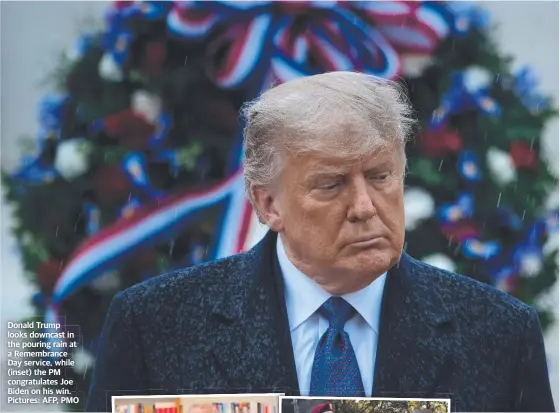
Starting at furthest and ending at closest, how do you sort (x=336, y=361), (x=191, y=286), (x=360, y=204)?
1. (x=191, y=286)
2. (x=336, y=361)
3. (x=360, y=204)

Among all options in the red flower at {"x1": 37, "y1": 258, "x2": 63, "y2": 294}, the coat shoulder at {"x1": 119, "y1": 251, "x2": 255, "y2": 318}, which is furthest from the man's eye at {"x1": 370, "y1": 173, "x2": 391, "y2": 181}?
the red flower at {"x1": 37, "y1": 258, "x2": 63, "y2": 294}

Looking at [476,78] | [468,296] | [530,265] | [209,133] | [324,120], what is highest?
[476,78]

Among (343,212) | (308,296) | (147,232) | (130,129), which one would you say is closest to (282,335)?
(308,296)

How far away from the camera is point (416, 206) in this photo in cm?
355

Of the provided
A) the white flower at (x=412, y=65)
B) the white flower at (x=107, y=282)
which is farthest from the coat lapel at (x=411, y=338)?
the white flower at (x=107, y=282)

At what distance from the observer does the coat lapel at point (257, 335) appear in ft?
11.1

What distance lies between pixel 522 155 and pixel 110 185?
182cm

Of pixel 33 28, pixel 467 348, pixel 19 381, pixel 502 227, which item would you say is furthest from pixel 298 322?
pixel 33 28

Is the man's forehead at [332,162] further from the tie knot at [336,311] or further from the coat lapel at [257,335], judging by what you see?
the tie knot at [336,311]

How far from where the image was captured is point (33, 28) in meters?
3.55

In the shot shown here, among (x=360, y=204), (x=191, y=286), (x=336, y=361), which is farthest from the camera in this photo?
(x=191, y=286)

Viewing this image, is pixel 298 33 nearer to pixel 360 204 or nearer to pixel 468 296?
pixel 360 204

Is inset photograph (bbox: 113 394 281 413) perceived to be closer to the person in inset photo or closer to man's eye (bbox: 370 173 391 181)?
the person in inset photo

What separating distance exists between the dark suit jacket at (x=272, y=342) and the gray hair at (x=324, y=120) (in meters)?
0.41
